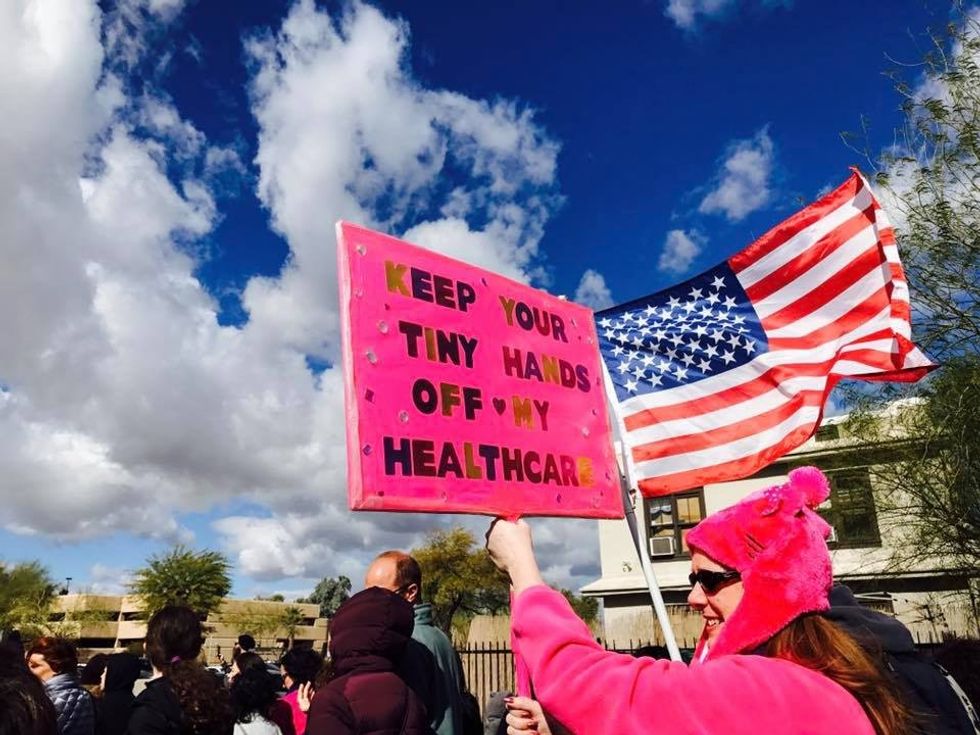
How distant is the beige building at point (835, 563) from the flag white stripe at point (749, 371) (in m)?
9.91

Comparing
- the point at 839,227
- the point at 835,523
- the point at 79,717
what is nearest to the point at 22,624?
the point at 835,523

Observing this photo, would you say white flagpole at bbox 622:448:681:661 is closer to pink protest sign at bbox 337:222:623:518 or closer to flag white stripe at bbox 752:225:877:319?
pink protest sign at bbox 337:222:623:518

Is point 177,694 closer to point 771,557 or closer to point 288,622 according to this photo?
point 771,557

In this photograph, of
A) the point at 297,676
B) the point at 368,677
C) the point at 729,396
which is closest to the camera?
the point at 368,677

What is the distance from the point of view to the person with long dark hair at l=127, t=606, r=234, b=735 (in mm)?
3516

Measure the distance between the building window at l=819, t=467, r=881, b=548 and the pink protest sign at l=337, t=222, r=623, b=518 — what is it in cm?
1414

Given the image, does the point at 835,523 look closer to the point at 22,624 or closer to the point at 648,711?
the point at 648,711

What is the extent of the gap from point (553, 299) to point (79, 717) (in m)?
3.29

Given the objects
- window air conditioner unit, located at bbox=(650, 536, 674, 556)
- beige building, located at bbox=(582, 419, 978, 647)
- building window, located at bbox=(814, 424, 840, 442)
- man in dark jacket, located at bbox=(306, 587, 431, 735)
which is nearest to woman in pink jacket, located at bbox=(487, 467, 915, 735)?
man in dark jacket, located at bbox=(306, 587, 431, 735)

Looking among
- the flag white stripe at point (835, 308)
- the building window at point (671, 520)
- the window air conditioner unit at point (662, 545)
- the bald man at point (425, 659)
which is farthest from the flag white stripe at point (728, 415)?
the window air conditioner unit at point (662, 545)

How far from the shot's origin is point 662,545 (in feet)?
77.7

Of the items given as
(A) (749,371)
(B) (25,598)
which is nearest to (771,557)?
(A) (749,371)

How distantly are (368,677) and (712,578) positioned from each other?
1.75 meters

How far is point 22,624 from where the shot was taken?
43.8 meters
